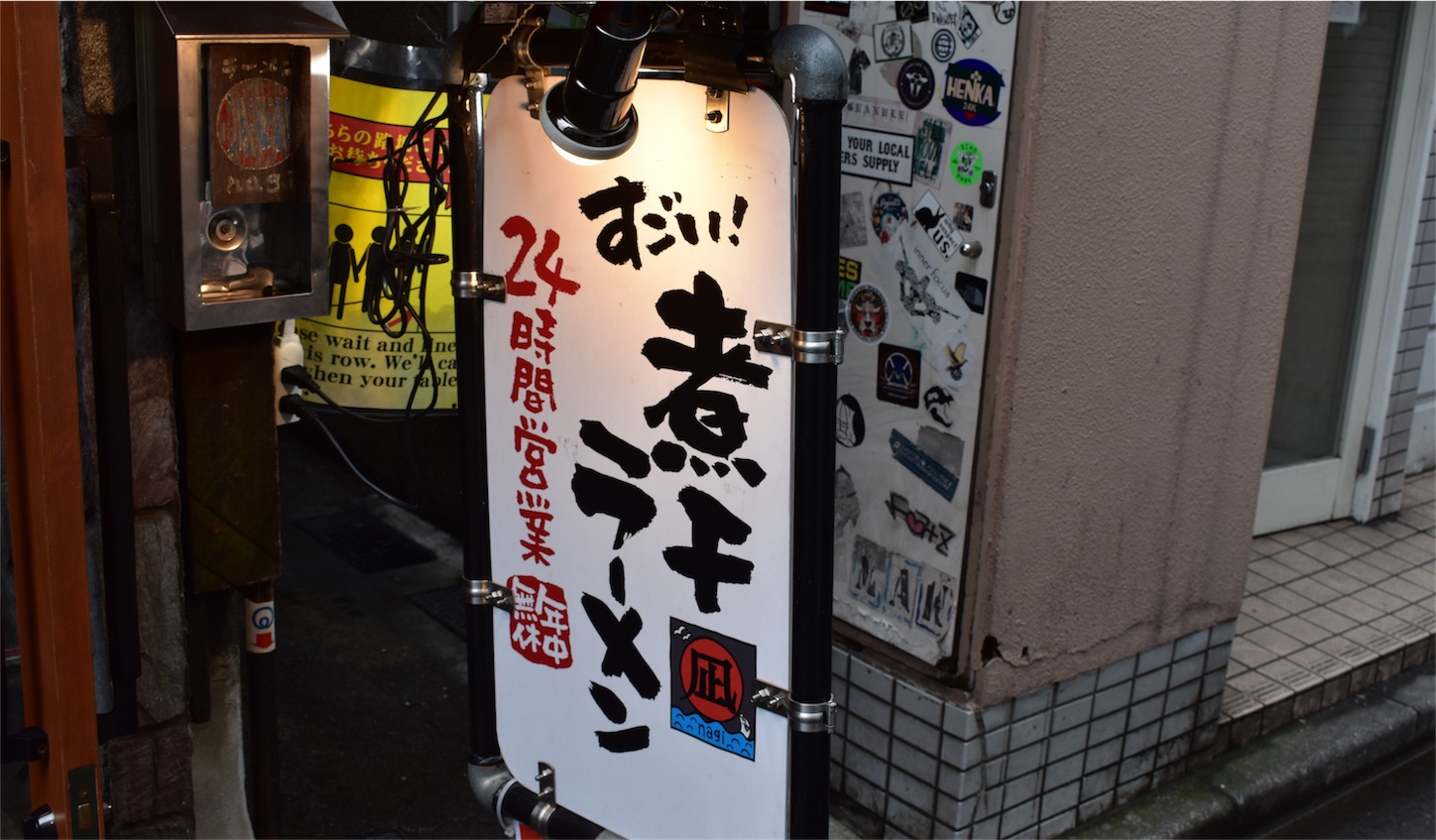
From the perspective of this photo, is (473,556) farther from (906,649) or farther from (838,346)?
(906,649)

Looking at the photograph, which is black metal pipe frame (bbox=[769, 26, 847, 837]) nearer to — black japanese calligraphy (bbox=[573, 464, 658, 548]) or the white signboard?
the white signboard

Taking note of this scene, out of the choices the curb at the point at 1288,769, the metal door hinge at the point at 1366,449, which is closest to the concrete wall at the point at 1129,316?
the curb at the point at 1288,769

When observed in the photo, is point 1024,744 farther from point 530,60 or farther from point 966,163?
point 530,60

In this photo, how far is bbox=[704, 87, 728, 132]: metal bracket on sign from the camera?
2.52 m

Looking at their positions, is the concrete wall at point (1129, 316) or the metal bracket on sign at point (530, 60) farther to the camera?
the concrete wall at point (1129, 316)

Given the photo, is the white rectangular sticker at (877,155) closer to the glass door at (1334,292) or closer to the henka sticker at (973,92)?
the henka sticker at (973,92)

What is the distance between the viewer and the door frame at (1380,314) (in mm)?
6445

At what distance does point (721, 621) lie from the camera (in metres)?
2.76

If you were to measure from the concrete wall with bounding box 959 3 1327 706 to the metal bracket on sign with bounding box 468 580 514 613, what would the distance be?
1.70 meters

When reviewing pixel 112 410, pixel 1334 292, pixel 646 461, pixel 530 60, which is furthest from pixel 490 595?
pixel 1334 292

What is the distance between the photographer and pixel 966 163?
4043 mm

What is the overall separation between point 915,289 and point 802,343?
6.17ft

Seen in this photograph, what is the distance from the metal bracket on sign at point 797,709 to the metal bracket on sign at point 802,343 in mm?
704

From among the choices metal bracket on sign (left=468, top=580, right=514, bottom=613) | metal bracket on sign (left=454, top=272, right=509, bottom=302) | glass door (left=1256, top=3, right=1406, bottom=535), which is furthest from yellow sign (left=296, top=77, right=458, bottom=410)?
glass door (left=1256, top=3, right=1406, bottom=535)
